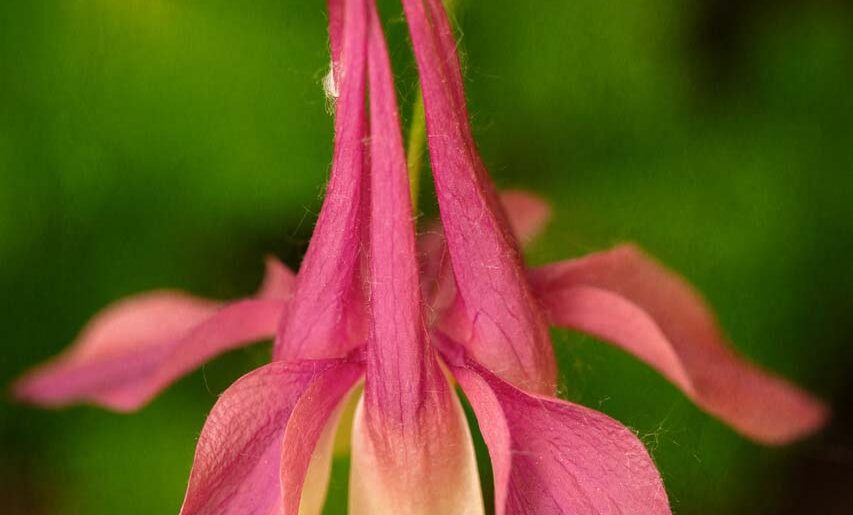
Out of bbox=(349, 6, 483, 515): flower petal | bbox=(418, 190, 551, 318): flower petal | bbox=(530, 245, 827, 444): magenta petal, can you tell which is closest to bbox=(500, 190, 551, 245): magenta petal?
bbox=(418, 190, 551, 318): flower petal

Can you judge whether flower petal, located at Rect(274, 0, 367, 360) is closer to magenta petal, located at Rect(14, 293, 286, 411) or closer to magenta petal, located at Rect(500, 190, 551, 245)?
magenta petal, located at Rect(14, 293, 286, 411)

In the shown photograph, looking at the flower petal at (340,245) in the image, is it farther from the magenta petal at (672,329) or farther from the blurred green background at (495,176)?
the blurred green background at (495,176)

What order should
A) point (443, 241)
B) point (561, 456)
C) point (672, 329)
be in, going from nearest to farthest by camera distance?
point (561, 456) → point (443, 241) → point (672, 329)

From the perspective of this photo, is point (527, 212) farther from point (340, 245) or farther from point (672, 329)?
point (340, 245)

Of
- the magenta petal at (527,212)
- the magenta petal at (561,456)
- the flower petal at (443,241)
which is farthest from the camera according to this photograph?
the magenta petal at (527,212)

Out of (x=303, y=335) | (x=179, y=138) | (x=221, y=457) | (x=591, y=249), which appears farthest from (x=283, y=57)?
(x=221, y=457)

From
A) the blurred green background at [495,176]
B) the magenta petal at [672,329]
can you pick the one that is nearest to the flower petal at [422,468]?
the magenta petal at [672,329]

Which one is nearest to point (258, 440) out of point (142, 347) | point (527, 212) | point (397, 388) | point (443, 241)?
point (397, 388)
